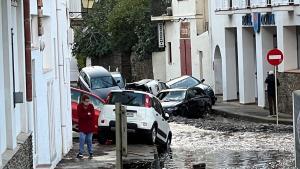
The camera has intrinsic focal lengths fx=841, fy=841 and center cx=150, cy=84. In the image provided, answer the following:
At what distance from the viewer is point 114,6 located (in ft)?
204

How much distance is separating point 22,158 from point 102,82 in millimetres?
27262

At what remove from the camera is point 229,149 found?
23609 mm

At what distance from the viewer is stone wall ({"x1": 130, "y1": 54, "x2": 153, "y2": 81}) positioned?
6094cm

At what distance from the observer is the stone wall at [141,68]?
200 feet

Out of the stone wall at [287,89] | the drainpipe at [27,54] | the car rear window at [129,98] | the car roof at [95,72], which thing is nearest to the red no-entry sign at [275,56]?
the stone wall at [287,89]

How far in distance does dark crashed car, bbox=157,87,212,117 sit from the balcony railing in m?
4.91

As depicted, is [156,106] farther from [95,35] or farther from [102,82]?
[95,35]

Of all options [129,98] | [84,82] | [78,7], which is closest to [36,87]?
[129,98]

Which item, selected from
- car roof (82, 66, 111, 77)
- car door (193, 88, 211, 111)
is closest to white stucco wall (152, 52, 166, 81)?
car roof (82, 66, 111, 77)

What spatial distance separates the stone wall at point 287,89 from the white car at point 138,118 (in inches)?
443

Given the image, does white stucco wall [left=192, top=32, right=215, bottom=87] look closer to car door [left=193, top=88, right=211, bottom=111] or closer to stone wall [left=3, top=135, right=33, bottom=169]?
car door [left=193, top=88, right=211, bottom=111]

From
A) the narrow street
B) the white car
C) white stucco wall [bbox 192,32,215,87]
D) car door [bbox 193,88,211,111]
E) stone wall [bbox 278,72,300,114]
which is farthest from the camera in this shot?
white stucco wall [bbox 192,32,215,87]

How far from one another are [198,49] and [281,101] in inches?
657

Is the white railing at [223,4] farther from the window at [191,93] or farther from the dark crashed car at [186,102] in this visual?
the window at [191,93]
